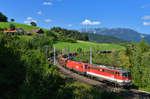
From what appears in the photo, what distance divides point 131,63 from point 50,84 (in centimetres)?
3566

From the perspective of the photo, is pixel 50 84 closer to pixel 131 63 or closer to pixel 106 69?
pixel 106 69

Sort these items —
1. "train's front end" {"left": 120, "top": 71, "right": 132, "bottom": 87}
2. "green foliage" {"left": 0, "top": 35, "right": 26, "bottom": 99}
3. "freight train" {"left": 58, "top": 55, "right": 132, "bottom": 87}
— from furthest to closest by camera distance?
"freight train" {"left": 58, "top": 55, "right": 132, "bottom": 87}
"train's front end" {"left": 120, "top": 71, "right": 132, "bottom": 87}
"green foliage" {"left": 0, "top": 35, "right": 26, "bottom": 99}

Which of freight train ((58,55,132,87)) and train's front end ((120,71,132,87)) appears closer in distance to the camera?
train's front end ((120,71,132,87))

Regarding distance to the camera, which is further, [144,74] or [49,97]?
[144,74]

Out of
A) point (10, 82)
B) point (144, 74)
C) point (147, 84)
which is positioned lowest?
point (147, 84)

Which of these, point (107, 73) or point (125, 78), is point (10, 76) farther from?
point (125, 78)

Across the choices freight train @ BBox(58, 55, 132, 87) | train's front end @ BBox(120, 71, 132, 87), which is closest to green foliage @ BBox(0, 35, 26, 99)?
freight train @ BBox(58, 55, 132, 87)

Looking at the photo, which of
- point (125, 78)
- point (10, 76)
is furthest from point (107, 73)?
point (10, 76)

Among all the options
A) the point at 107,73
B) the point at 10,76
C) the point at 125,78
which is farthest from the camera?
the point at 107,73

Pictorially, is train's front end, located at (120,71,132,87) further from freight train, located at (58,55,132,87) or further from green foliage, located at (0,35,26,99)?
green foliage, located at (0,35,26,99)

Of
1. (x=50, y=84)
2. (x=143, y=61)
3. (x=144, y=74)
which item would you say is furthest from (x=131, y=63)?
(x=50, y=84)

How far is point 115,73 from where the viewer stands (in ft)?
86.8

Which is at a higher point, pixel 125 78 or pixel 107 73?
pixel 107 73

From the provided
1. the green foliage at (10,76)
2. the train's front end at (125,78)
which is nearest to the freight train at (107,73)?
the train's front end at (125,78)
